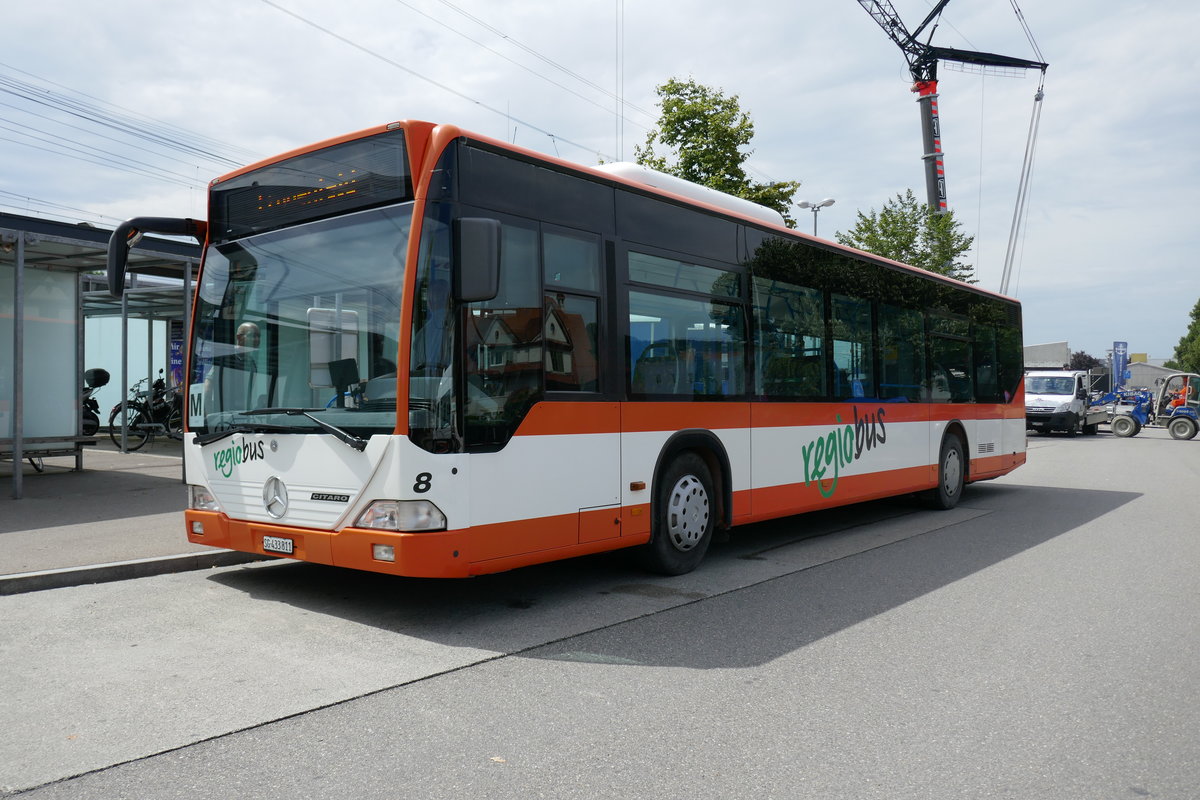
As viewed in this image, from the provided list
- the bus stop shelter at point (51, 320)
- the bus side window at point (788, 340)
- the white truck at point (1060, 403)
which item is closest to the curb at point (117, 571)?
the bus side window at point (788, 340)

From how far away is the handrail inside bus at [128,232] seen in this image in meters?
6.62

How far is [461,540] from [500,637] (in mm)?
639

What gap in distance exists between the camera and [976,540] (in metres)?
9.38

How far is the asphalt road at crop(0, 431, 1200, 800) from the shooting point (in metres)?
3.48

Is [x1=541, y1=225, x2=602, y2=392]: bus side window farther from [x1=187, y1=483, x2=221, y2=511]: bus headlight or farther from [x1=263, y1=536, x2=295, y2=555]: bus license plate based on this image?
[x1=187, y1=483, x2=221, y2=511]: bus headlight

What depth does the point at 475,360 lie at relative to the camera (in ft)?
18.0

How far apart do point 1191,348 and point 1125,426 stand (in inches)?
2553

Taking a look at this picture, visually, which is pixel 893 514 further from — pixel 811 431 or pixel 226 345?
pixel 226 345

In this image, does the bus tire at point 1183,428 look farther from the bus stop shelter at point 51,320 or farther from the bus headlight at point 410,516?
the bus headlight at point 410,516

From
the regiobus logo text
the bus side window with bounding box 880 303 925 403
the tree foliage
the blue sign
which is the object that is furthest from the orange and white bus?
the tree foliage

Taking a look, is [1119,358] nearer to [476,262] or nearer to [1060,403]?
[1060,403]

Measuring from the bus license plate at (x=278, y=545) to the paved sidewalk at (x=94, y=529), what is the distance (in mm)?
1724

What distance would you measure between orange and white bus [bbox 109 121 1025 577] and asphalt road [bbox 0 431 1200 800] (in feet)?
1.90

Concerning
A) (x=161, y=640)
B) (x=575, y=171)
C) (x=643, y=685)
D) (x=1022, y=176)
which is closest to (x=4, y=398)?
(x=161, y=640)
